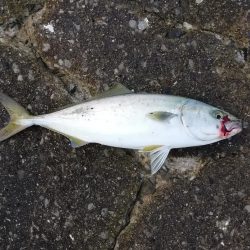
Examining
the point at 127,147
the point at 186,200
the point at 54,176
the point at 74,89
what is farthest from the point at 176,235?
the point at 74,89

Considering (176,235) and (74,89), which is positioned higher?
(74,89)

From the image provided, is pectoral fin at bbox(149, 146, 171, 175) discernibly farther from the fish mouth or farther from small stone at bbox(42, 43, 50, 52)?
small stone at bbox(42, 43, 50, 52)

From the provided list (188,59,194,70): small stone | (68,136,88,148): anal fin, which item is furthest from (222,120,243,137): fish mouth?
(68,136,88,148): anal fin

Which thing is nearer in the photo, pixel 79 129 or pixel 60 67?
pixel 79 129

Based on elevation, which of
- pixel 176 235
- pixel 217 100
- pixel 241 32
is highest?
pixel 241 32

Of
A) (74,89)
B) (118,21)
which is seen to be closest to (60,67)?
(74,89)

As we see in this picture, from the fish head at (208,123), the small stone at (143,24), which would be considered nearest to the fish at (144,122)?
the fish head at (208,123)

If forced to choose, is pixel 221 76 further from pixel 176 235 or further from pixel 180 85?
pixel 176 235
